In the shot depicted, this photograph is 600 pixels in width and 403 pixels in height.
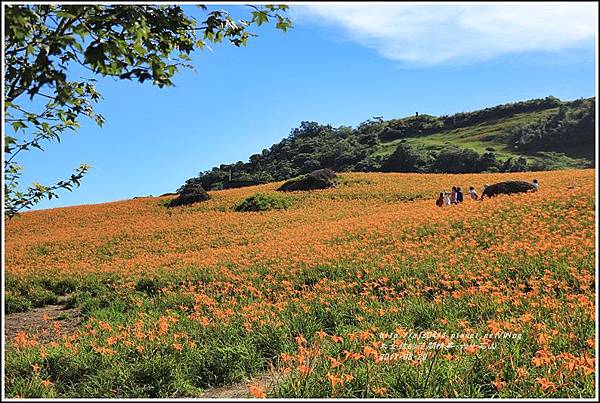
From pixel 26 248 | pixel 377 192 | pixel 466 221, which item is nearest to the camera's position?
pixel 466 221

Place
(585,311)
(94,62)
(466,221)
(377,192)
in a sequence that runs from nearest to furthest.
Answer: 1. (94,62)
2. (585,311)
3. (466,221)
4. (377,192)

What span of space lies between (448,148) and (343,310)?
193ft

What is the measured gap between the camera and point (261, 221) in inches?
Answer: 973

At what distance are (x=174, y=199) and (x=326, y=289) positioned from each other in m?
27.7

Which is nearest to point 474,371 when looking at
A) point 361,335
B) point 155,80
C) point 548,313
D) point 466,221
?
point 361,335

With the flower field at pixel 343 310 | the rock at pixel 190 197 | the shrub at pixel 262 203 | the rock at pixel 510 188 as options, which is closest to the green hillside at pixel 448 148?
the rock at pixel 190 197

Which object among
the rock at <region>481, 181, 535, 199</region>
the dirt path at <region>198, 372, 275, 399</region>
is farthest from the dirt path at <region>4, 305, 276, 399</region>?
the rock at <region>481, 181, 535, 199</region>

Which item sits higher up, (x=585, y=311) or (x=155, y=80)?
(x=155, y=80)

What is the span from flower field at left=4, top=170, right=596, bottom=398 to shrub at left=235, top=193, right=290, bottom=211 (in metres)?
8.96

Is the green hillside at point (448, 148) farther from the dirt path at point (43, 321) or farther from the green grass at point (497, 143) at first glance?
the dirt path at point (43, 321)

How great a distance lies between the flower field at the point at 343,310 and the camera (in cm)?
488

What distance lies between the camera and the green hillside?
5462 centimetres

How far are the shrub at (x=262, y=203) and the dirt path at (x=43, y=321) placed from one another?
17.5 meters

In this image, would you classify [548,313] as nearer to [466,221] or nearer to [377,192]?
[466,221]
